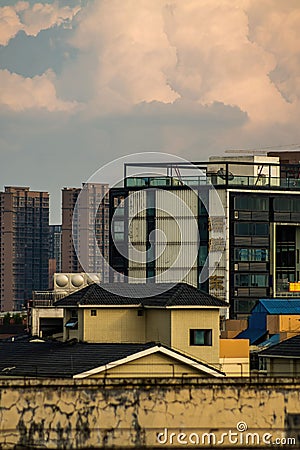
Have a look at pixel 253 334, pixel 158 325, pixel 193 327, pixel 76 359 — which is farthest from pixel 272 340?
pixel 76 359

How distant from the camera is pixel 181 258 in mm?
99000

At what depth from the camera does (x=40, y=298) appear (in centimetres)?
8206

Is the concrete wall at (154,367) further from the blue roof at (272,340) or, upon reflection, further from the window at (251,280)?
the window at (251,280)

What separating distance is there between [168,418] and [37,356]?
70.7 ft

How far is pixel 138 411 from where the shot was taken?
74.1ft

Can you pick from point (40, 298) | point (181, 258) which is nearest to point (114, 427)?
point (40, 298)

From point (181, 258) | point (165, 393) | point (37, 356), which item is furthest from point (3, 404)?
point (181, 258)

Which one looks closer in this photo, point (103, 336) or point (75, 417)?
point (75, 417)

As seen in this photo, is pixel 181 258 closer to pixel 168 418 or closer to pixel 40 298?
pixel 40 298

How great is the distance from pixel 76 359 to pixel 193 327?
9873mm

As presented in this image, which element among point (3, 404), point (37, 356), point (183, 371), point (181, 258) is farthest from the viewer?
point (181, 258)

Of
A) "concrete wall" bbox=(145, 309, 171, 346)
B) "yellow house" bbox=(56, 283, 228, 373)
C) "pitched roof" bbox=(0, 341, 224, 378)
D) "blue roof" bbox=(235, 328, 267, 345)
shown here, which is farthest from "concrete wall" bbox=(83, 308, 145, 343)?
"blue roof" bbox=(235, 328, 267, 345)

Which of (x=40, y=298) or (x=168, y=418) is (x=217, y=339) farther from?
(x=40, y=298)

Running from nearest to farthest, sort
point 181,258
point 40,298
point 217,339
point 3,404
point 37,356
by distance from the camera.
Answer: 1. point 3,404
2. point 37,356
3. point 217,339
4. point 40,298
5. point 181,258
